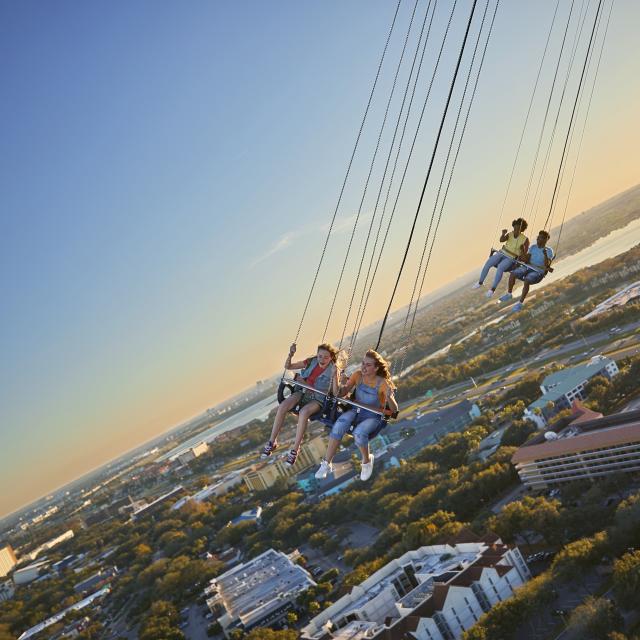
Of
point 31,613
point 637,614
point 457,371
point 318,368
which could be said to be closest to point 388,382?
point 318,368

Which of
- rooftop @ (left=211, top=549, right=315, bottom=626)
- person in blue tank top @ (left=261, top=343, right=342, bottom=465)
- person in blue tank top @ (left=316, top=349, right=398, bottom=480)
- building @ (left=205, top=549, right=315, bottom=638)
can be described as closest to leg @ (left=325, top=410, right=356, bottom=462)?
person in blue tank top @ (left=316, top=349, right=398, bottom=480)

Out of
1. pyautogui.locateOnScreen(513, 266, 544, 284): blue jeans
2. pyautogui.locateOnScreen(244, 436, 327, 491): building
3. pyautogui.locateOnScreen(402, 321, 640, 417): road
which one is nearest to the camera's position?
pyautogui.locateOnScreen(513, 266, 544, 284): blue jeans

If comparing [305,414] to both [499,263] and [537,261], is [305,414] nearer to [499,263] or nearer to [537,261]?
[499,263]

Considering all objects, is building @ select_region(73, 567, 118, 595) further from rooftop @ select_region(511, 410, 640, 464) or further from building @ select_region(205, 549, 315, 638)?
rooftop @ select_region(511, 410, 640, 464)

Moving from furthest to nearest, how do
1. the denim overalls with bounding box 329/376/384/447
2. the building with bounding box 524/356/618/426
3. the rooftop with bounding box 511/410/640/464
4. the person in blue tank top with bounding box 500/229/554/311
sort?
the building with bounding box 524/356/618/426, the rooftop with bounding box 511/410/640/464, the person in blue tank top with bounding box 500/229/554/311, the denim overalls with bounding box 329/376/384/447

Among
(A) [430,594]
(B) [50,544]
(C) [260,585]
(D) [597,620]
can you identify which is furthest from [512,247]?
(B) [50,544]

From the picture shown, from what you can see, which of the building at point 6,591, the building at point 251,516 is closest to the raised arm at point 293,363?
the building at point 251,516
